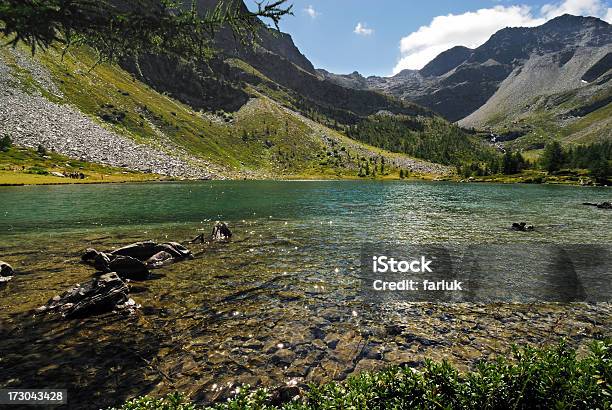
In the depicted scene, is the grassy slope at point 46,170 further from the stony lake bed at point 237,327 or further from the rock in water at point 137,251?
the rock in water at point 137,251

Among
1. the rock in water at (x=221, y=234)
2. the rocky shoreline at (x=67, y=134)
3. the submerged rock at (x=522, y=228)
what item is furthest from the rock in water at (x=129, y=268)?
the rocky shoreline at (x=67, y=134)

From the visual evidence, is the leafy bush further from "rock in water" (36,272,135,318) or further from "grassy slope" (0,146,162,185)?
"grassy slope" (0,146,162,185)

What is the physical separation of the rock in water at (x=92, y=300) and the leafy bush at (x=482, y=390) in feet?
33.9

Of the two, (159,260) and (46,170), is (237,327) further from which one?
(46,170)

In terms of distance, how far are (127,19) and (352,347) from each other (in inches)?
676

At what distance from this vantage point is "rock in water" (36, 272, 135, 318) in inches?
622

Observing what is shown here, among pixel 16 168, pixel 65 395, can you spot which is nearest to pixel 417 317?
pixel 65 395

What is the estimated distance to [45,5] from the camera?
1291 centimetres

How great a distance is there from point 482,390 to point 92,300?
53.0ft

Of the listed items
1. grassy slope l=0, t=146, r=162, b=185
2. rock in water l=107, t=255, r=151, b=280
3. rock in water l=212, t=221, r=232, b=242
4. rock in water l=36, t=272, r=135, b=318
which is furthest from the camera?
grassy slope l=0, t=146, r=162, b=185

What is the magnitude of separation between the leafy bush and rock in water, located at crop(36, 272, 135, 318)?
33.9 ft

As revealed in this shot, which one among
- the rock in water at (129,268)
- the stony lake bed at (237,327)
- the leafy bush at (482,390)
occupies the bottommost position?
the stony lake bed at (237,327)

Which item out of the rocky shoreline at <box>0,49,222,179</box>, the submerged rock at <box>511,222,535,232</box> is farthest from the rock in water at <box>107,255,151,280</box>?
the rocky shoreline at <box>0,49,222,179</box>

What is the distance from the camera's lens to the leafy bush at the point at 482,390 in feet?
22.0
